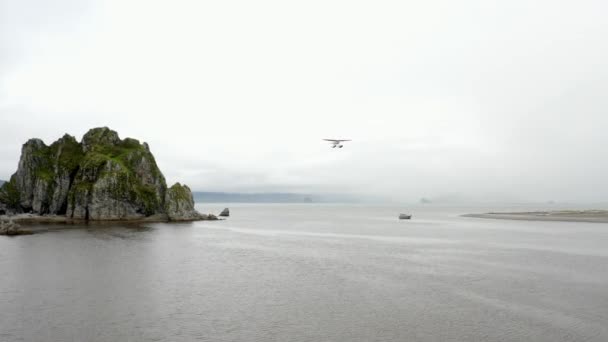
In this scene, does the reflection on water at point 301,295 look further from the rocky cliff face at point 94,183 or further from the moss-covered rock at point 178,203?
the moss-covered rock at point 178,203

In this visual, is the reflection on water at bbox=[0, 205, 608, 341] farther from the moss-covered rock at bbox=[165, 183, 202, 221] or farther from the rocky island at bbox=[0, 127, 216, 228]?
the moss-covered rock at bbox=[165, 183, 202, 221]

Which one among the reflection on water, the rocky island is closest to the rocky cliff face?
the rocky island

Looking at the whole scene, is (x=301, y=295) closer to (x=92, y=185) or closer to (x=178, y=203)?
(x=178, y=203)

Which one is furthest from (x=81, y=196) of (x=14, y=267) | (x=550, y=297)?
(x=550, y=297)

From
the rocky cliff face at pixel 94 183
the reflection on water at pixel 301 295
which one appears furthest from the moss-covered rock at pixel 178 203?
the reflection on water at pixel 301 295

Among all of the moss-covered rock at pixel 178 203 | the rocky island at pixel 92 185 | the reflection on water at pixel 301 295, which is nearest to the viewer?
the reflection on water at pixel 301 295

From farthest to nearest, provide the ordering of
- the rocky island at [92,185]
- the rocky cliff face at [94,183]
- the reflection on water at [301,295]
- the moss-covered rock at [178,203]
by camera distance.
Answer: the moss-covered rock at [178,203], the rocky cliff face at [94,183], the rocky island at [92,185], the reflection on water at [301,295]

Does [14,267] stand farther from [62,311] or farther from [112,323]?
[112,323]
